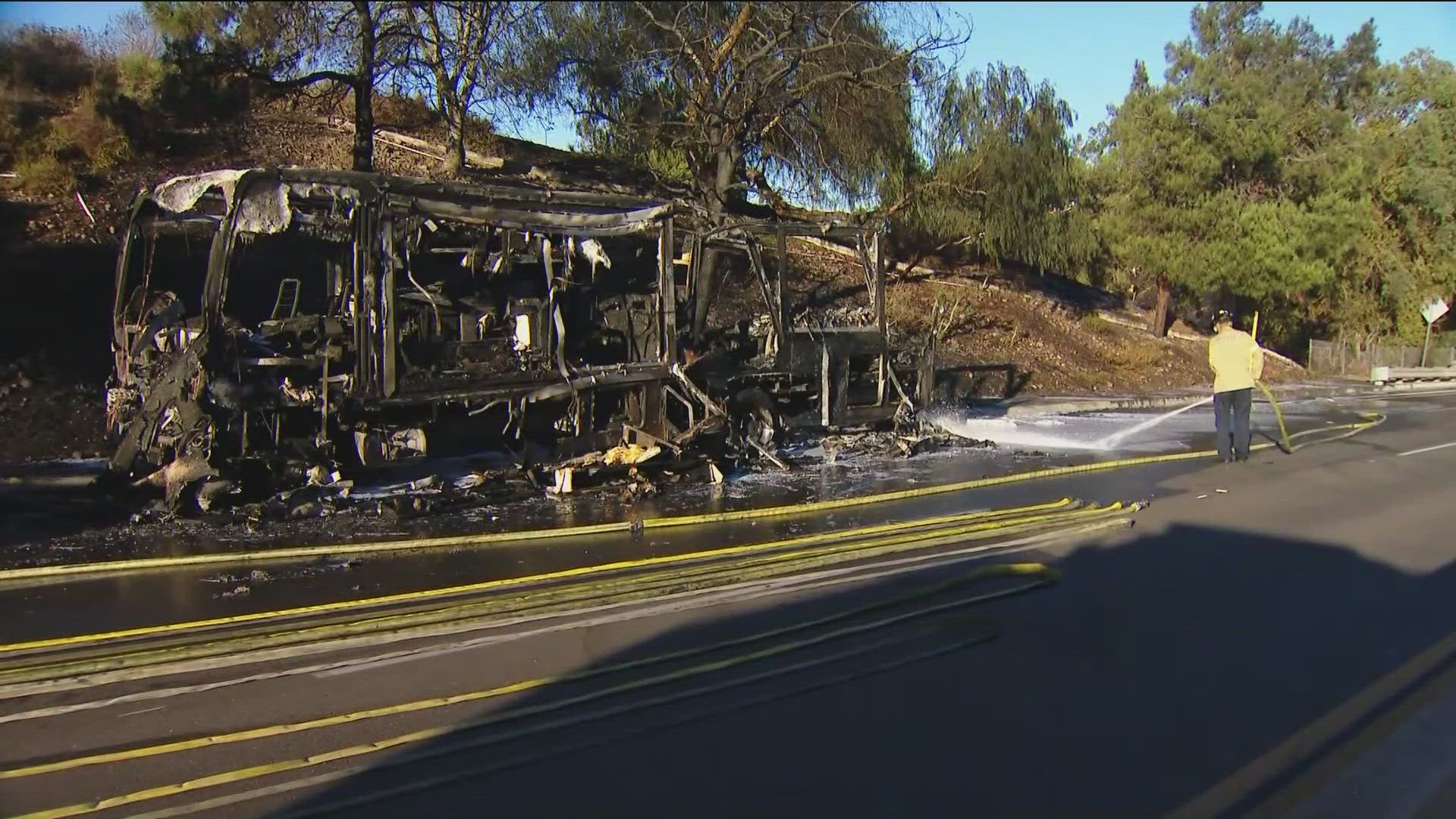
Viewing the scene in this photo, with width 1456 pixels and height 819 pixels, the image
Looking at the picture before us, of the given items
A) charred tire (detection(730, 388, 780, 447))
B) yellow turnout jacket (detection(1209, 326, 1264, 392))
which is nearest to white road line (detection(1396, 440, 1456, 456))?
yellow turnout jacket (detection(1209, 326, 1264, 392))

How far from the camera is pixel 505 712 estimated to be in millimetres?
4875

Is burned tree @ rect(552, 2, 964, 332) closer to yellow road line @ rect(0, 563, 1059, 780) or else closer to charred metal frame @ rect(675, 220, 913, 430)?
charred metal frame @ rect(675, 220, 913, 430)

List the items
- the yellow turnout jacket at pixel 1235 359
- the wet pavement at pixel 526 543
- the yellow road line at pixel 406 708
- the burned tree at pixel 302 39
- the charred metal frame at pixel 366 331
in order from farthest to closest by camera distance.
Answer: the burned tree at pixel 302 39 → the yellow turnout jacket at pixel 1235 359 → the charred metal frame at pixel 366 331 → the wet pavement at pixel 526 543 → the yellow road line at pixel 406 708

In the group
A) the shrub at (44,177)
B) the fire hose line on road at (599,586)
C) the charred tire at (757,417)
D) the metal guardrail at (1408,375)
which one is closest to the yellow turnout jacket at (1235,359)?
the fire hose line on road at (599,586)

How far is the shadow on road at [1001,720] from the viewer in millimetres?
4078

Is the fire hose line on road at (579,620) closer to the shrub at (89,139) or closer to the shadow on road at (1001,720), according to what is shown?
the shadow on road at (1001,720)

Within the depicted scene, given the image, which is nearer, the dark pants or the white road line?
the dark pants

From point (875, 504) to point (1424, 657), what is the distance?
5.21 m

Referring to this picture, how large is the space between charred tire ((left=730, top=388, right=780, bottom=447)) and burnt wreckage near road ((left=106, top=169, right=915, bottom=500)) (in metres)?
0.02

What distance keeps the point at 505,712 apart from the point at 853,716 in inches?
60.3

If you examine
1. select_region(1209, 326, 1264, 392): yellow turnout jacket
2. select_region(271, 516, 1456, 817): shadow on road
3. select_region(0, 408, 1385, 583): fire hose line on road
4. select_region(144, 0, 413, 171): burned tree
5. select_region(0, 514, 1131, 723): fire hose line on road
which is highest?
select_region(144, 0, 413, 171): burned tree

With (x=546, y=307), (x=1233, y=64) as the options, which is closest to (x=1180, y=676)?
(x=546, y=307)

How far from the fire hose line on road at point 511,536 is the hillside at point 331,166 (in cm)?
382

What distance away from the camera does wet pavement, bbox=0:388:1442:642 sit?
6.81 meters
